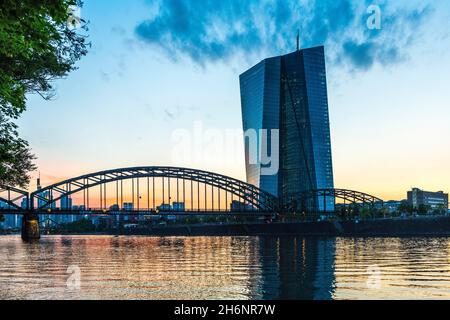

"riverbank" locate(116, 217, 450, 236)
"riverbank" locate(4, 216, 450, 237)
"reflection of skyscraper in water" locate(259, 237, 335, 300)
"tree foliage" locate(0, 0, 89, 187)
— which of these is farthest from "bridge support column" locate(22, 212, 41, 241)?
"tree foliage" locate(0, 0, 89, 187)

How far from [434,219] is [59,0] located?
358 ft

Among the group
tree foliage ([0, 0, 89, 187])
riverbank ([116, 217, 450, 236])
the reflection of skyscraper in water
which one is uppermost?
tree foliage ([0, 0, 89, 187])

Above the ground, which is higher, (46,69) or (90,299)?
(46,69)

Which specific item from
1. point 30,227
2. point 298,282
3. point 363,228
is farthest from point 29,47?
point 30,227

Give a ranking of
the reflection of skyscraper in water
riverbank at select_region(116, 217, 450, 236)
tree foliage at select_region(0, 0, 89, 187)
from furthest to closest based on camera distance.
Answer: riverbank at select_region(116, 217, 450, 236) < the reflection of skyscraper in water < tree foliage at select_region(0, 0, 89, 187)

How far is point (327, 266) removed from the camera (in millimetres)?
38375

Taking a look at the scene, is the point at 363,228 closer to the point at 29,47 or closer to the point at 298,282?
the point at 298,282

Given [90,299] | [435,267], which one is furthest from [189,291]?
[435,267]

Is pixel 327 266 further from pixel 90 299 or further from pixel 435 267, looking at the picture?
pixel 90 299

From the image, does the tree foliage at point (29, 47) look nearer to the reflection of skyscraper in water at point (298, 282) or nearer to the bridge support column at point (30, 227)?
the reflection of skyscraper in water at point (298, 282)

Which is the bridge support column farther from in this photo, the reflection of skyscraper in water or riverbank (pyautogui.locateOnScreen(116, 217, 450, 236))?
the reflection of skyscraper in water

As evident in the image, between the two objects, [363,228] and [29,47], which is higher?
[29,47]

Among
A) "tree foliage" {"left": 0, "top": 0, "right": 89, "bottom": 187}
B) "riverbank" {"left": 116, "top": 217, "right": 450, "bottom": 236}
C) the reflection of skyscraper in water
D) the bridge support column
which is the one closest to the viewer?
"tree foliage" {"left": 0, "top": 0, "right": 89, "bottom": 187}
